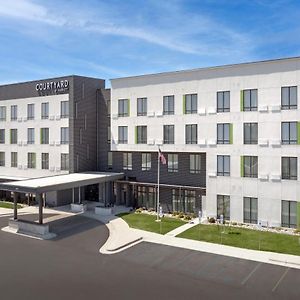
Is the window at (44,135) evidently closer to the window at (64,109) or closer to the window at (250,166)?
the window at (64,109)

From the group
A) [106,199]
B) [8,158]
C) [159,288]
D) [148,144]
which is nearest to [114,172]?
[106,199]

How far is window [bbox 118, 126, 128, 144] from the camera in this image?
46250 mm

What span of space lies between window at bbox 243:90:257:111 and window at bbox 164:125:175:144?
882 centimetres

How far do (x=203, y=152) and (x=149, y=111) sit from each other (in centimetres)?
849

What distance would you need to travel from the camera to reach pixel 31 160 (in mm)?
52938

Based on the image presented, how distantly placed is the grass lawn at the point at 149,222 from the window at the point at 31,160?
17601 mm

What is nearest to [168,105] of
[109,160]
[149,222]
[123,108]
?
[123,108]

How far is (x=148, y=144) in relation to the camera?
44344mm

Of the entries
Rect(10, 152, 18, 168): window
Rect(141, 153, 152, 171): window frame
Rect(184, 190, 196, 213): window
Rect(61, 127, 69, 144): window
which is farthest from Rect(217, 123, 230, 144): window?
Rect(10, 152, 18, 168): window

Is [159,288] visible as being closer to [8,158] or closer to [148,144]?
[148,144]

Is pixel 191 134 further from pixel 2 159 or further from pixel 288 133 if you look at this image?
pixel 2 159

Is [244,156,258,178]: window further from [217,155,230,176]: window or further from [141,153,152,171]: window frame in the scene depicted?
[141,153,152,171]: window frame

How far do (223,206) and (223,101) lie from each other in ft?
36.7

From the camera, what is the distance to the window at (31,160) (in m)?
52.7
